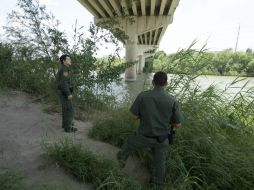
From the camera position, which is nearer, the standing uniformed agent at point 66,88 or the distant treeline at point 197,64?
the standing uniformed agent at point 66,88

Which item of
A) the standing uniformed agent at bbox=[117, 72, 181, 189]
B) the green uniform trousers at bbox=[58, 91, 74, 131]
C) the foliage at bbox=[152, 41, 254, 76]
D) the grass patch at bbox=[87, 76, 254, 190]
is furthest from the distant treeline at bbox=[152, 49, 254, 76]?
the standing uniformed agent at bbox=[117, 72, 181, 189]

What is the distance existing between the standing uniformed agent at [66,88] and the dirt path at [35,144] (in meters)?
0.21

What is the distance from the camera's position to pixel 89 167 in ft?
12.6

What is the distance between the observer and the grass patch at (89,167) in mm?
3689

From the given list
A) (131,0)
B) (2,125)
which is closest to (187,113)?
(2,125)

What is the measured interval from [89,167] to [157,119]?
45.9 inches

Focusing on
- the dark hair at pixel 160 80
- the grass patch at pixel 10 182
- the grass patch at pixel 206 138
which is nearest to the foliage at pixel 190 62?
the grass patch at pixel 206 138

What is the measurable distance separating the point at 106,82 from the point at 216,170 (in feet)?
14.0

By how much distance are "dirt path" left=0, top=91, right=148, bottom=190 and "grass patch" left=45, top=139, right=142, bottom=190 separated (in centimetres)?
11

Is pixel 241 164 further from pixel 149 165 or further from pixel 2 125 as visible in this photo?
pixel 2 125

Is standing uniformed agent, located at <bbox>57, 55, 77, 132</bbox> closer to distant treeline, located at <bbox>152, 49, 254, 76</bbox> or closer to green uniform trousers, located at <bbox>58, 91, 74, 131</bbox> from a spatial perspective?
green uniform trousers, located at <bbox>58, 91, 74, 131</bbox>

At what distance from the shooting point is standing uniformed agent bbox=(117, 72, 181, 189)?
12.4 ft

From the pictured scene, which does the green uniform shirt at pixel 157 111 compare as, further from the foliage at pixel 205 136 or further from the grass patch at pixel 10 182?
the grass patch at pixel 10 182

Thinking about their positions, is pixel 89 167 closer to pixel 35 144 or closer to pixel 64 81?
pixel 35 144
